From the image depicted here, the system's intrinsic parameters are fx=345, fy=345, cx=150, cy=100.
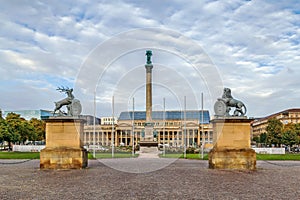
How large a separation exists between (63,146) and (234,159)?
1207 centimetres

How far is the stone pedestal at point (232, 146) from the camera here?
2414 centimetres

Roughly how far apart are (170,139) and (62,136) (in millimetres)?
122308

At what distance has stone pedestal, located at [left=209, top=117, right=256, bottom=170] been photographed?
79.2 ft

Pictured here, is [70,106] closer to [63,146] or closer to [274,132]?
[63,146]

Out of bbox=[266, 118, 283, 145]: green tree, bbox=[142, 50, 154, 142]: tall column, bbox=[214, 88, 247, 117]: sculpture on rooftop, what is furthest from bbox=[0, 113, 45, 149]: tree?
bbox=[266, 118, 283, 145]: green tree

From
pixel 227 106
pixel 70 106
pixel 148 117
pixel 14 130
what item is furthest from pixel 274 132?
pixel 70 106

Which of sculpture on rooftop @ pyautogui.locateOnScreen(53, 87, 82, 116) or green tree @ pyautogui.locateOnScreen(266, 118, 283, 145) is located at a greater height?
sculpture on rooftop @ pyautogui.locateOnScreen(53, 87, 82, 116)

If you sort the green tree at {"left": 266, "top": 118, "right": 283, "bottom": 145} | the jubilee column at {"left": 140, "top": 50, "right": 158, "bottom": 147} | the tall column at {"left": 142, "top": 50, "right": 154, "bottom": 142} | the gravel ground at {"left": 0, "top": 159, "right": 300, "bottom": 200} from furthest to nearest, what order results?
the green tree at {"left": 266, "top": 118, "right": 283, "bottom": 145} → the tall column at {"left": 142, "top": 50, "right": 154, "bottom": 142} → the jubilee column at {"left": 140, "top": 50, "right": 158, "bottom": 147} → the gravel ground at {"left": 0, "top": 159, "right": 300, "bottom": 200}

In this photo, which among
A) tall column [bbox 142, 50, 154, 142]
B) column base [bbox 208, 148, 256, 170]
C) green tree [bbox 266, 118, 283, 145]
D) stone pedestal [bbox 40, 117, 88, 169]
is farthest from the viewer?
green tree [bbox 266, 118, 283, 145]

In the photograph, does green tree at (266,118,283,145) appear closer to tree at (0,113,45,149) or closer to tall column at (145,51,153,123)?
tall column at (145,51,153,123)

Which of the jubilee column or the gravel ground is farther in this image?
the jubilee column

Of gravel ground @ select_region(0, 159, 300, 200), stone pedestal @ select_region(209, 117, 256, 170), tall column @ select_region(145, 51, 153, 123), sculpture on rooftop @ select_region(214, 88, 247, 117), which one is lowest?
gravel ground @ select_region(0, 159, 300, 200)

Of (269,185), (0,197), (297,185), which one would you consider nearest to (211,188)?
(269,185)

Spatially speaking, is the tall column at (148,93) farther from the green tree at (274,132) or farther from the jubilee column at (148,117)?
the green tree at (274,132)
